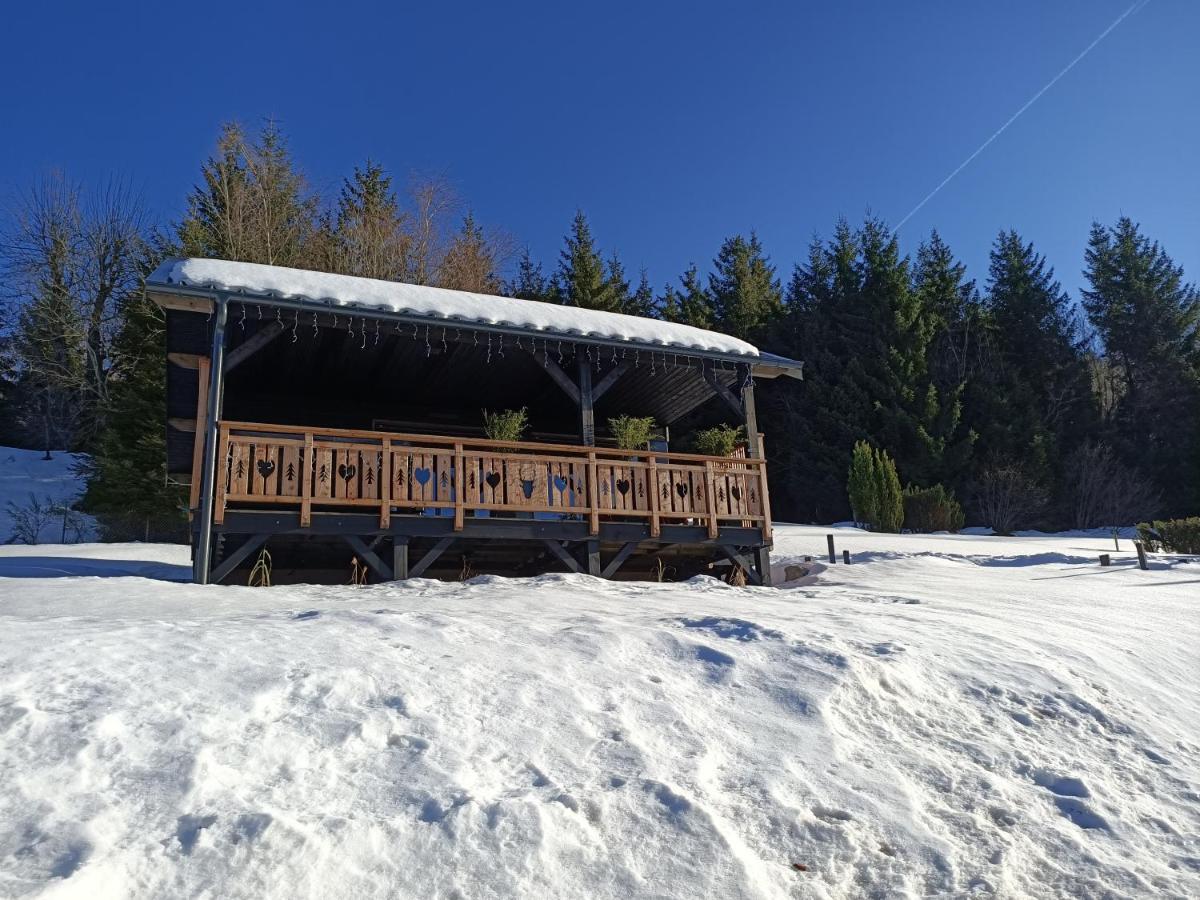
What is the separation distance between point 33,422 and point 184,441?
22.6 meters

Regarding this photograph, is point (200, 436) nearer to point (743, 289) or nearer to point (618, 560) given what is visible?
point (618, 560)

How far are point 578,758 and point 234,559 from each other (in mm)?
6487

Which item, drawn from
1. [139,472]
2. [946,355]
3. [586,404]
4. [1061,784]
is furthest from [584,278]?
[1061,784]

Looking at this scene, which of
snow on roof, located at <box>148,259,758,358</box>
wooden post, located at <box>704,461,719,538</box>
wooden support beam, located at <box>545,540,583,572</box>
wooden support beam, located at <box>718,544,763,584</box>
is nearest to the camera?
snow on roof, located at <box>148,259,758,358</box>

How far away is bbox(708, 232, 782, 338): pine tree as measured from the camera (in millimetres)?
38281

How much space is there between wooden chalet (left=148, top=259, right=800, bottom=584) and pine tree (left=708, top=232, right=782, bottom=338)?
25.6 metres

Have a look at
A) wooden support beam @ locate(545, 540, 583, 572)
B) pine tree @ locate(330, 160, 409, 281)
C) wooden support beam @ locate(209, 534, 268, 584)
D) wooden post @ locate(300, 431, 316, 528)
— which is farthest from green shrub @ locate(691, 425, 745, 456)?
pine tree @ locate(330, 160, 409, 281)

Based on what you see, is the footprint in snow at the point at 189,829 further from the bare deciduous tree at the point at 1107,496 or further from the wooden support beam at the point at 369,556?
the bare deciduous tree at the point at 1107,496

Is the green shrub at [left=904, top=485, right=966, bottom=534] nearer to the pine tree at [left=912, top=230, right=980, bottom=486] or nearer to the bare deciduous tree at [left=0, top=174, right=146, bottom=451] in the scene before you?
the pine tree at [left=912, top=230, right=980, bottom=486]

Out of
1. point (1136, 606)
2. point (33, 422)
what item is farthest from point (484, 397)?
point (33, 422)

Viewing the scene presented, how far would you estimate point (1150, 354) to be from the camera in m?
36.8

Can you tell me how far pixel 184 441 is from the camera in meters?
13.6

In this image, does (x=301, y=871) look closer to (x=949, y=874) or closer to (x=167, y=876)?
(x=167, y=876)

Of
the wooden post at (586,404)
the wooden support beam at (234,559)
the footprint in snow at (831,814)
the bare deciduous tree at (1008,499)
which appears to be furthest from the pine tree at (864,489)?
the footprint in snow at (831,814)
